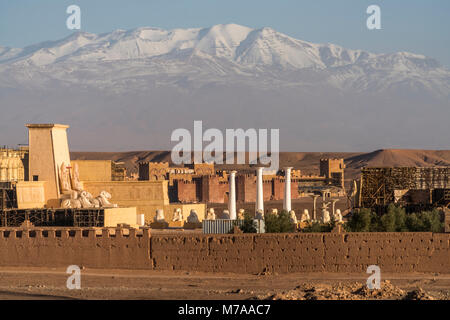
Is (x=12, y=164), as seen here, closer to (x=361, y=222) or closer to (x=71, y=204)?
(x=71, y=204)

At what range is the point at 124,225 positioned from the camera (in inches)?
2549

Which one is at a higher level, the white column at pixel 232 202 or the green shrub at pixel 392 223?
the white column at pixel 232 202

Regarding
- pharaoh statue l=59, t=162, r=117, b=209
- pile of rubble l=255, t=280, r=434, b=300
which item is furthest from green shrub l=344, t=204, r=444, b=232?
pharaoh statue l=59, t=162, r=117, b=209

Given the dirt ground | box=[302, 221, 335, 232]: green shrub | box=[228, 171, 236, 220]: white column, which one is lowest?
the dirt ground

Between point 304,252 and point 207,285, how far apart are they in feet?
19.0

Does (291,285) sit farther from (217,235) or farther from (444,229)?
(444,229)

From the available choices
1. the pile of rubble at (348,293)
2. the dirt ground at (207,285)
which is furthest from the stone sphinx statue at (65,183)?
the pile of rubble at (348,293)

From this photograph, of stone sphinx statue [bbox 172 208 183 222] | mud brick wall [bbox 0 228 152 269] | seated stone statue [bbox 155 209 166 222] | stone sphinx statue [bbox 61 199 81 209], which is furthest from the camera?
stone sphinx statue [bbox 172 208 183 222]

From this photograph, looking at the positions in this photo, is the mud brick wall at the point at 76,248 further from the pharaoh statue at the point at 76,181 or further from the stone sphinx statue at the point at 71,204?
the pharaoh statue at the point at 76,181

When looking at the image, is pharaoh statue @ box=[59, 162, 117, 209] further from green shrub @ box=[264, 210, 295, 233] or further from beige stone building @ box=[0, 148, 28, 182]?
beige stone building @ box=[0, 148, 28, 182]

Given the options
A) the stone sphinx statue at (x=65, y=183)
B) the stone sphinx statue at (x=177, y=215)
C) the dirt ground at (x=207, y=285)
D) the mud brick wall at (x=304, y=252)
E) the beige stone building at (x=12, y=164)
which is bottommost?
the dirt ground at (x=207, y=285)

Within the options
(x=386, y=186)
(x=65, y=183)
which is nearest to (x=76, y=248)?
(x=65, y=183)

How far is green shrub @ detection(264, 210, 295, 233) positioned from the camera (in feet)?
208

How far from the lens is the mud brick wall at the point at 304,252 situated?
59.8m
